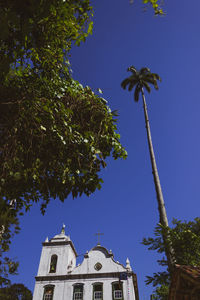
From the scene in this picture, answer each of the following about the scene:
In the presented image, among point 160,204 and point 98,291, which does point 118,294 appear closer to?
point 98,291

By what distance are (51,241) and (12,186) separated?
27970mm

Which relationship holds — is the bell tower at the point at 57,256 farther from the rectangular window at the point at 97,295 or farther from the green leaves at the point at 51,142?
the green leaves at the point at 51,142

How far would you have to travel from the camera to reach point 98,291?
26.5 m

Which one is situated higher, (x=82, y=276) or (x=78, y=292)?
(x=82, y=276)

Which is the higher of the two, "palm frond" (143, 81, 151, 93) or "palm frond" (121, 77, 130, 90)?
"palm frond" (121, 77, 130, 90)

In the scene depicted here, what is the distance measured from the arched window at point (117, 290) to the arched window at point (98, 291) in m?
1.56

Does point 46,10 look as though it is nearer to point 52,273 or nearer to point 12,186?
point 12,186

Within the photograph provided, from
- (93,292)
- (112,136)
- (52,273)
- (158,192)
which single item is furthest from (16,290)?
(112,136)

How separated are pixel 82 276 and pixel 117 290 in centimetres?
461

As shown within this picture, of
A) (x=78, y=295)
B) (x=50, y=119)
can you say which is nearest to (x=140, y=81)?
(x=50, y=119)

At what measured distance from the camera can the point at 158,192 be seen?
9.65 m

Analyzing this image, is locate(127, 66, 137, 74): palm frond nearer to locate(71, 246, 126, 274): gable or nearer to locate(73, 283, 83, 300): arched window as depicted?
locate(71, 246, 126, 274): gable

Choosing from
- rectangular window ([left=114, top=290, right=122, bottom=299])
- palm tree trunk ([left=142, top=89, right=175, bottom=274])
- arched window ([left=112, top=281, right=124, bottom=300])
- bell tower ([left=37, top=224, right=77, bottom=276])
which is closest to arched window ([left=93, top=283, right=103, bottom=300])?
arched window ([left=112, top=281, right=124, bottom=300])

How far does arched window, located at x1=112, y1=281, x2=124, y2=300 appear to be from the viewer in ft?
83.9
